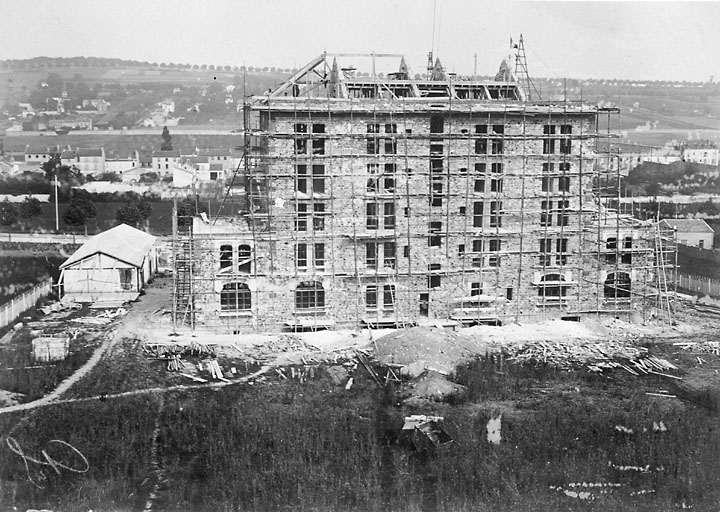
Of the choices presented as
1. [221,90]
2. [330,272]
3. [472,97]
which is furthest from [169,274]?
[221,90]

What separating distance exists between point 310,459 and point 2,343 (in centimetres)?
1951

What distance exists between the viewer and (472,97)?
4838cm

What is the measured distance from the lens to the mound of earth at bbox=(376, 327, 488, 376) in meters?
36.2

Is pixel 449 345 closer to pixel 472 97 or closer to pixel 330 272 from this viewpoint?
pixel 330 272

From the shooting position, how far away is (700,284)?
5212cm

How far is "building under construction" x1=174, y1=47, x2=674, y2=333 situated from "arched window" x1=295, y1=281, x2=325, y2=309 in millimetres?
72

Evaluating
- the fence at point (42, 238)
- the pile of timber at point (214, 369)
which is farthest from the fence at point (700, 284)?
the fence at point (42, 238)

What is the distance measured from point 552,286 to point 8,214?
1848 inches

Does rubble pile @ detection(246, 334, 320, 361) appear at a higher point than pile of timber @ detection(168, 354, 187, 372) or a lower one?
higher

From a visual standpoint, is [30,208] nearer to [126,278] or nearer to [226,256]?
[126,278]

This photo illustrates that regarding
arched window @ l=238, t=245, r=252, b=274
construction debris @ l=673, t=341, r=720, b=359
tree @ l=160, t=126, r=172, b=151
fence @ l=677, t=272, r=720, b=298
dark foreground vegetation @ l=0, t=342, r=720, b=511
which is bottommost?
dark foreground vegetation @ l=0, t=342, r=720, b=511

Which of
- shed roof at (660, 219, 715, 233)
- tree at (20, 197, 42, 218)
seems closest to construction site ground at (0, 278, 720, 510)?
shed roof at (660, 219, 715, 233)

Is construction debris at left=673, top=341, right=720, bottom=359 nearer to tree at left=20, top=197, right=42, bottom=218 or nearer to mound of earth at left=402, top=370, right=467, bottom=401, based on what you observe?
mound of earth at left=402, top=370, right=467, bottom=401

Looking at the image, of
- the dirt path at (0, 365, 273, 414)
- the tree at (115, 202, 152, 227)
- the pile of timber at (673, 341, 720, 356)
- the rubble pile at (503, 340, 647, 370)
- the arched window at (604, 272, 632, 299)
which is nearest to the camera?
Result: the dirt path at (0, 365, 273, 414)
